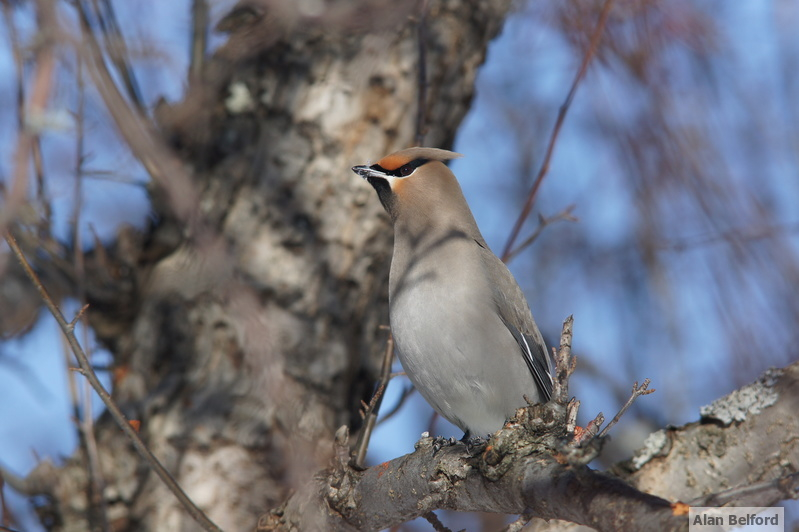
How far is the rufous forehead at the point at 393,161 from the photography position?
431cm

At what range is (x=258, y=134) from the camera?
4473 millimetres

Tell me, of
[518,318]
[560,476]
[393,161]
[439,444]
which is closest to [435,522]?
[439,444]

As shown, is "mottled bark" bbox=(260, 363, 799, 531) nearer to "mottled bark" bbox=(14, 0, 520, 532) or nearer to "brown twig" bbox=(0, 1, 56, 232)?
"mottled bark" bbox=(14, 0, 520, 532)

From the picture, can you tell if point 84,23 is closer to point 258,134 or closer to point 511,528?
point 258,134

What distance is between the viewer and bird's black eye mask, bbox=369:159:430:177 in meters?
4.36

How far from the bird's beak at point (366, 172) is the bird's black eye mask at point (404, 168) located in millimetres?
27

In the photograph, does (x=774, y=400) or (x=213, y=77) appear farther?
(x=213, y=77)

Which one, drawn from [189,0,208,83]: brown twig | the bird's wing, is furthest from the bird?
[189,0,208,83]: brown twig

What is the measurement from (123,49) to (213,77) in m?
0.90

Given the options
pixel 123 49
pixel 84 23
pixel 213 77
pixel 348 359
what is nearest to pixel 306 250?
pixel 348 359

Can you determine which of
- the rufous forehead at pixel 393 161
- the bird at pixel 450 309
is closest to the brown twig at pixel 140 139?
the bird at pixel 450 309

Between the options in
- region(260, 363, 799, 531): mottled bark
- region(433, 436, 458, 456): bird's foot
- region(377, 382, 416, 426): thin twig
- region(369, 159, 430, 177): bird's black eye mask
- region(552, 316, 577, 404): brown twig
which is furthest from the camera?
region(369, 159, 430, 177): bird's black eye mask

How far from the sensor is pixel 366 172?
4305mm

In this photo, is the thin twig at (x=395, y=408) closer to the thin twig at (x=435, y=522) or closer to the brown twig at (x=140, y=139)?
the thin twig at (x=435, y=522)
